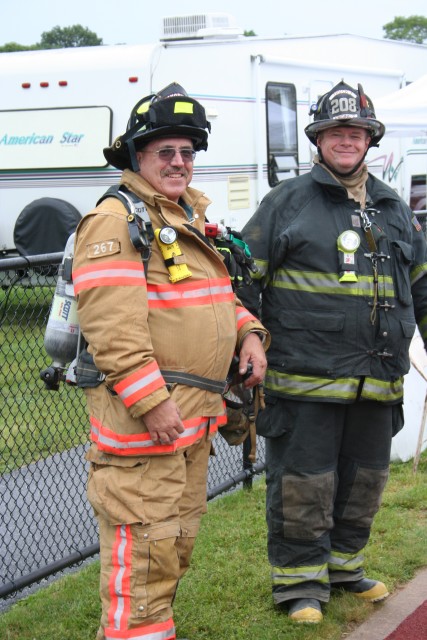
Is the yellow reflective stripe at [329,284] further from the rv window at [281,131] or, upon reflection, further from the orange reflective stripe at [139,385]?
the rv window at [281,131]

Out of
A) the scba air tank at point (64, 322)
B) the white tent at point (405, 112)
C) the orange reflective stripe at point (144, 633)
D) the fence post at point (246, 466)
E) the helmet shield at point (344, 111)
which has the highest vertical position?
the white tent at point (405, 112)

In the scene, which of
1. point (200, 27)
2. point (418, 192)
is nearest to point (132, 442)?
point (200, 27)

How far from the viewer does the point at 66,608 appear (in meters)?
4.28

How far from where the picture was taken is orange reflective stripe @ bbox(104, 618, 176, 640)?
10.2ft

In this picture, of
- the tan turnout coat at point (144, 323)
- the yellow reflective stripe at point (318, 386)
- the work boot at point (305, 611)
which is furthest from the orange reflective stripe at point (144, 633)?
the yellow reflective stripe at point (318, 386)

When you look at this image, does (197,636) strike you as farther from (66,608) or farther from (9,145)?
(9,145)

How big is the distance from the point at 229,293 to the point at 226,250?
0.28 metres

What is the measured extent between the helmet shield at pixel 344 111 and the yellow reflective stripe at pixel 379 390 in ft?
3.42

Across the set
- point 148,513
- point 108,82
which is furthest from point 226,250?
point 108,82

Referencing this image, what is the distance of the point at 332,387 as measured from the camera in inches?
155

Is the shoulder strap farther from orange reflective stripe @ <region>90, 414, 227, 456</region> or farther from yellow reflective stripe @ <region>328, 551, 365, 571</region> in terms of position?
yellow reflective stripe @ <region>328, 551, 365, 571</region>

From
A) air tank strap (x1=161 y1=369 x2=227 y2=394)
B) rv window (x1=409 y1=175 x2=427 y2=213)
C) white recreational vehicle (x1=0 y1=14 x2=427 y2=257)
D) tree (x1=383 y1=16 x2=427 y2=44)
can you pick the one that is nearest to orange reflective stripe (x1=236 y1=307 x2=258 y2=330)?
air tank strap (x1=161 y1=369 x2=227 y2=394)

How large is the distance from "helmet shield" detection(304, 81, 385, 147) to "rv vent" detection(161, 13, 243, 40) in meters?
7.08

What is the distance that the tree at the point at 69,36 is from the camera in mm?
47353
